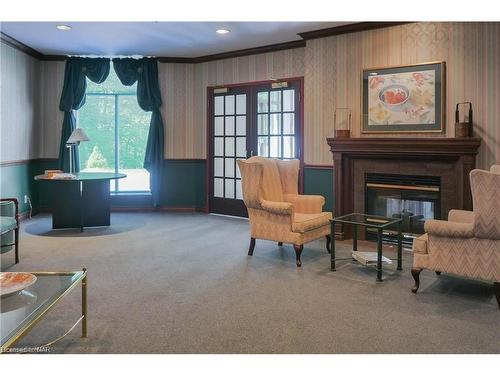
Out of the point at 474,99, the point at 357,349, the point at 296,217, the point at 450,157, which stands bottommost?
the point at 357,349

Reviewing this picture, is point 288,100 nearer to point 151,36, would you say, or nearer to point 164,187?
point 151,36

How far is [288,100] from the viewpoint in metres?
6.54

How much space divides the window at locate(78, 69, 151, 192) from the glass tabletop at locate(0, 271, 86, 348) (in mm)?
5202

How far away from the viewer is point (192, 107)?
7594 millimetres

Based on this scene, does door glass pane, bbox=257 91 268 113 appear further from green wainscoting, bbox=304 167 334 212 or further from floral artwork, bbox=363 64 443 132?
floral artwork, bbox=363 64 443 132

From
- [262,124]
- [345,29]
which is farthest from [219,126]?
[345,29]

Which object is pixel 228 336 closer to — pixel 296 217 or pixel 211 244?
pixel 296 217

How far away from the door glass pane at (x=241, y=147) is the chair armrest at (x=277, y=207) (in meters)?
2.67

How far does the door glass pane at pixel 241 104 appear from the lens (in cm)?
702

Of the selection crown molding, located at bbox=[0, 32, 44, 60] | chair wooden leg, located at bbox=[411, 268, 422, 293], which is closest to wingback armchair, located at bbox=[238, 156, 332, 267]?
chair wooden leg, located at bbox=[411, 268, 422, 293]

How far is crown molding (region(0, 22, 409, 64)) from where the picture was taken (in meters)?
5.34

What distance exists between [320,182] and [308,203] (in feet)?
4.00

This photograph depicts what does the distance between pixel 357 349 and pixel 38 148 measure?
21.2ft

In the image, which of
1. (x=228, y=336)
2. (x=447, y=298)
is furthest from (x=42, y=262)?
(x=447, y=298)
